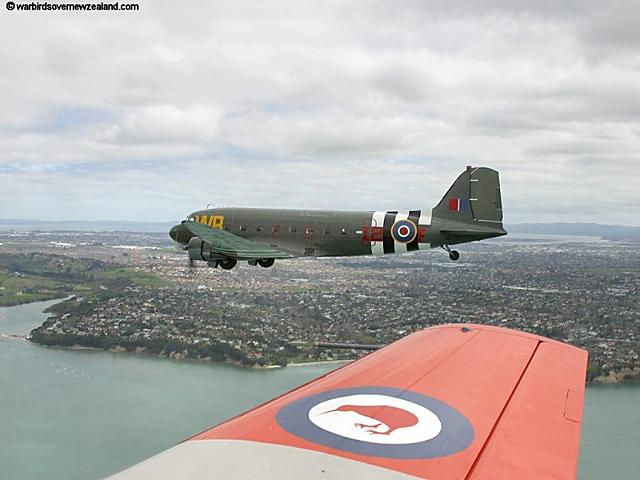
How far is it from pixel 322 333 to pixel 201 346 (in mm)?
17496

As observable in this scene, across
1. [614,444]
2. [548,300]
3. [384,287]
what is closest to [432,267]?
[384,287]

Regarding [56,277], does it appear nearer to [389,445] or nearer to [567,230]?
[389,445]

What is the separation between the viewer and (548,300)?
39.5m

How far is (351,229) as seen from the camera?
14.8 m

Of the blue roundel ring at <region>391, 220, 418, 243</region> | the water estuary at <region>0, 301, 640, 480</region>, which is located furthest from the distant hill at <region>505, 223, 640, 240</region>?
the blue roundel ring at <region>391, 220, 418, 243</region>

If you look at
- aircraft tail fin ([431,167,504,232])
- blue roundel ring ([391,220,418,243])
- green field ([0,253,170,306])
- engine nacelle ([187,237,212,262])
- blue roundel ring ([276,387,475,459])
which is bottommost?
green field ([0,253,170,306])

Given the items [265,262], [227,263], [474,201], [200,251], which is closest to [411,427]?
[474,201]

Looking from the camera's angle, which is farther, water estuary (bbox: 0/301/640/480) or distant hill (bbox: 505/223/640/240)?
distant hill (bbox: 505/223/640/240)

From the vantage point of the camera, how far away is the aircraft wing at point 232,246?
14.0 meters

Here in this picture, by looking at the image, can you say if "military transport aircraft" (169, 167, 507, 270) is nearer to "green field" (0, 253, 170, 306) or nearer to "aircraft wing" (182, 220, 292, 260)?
"aircraft wing" (182, 220, 292, 260)

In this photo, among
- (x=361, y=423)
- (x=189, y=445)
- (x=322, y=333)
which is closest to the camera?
(x=189, y=445)

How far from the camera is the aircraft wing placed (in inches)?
549

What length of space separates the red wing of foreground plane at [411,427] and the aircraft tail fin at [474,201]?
277 inches

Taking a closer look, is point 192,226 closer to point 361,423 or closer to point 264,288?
point 361,423
